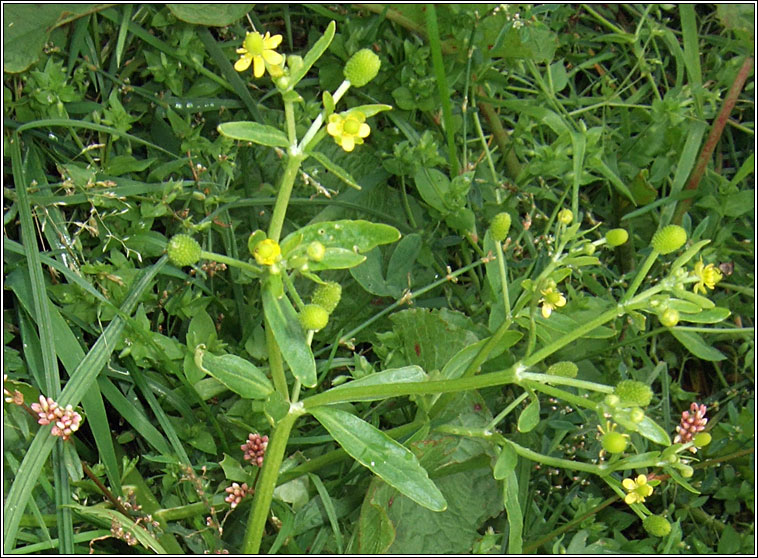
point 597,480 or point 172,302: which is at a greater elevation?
point 172,302

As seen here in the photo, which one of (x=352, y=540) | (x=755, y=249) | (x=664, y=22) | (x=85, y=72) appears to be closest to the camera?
(x=352, y=540)

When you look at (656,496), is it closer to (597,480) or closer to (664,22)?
(597,480)

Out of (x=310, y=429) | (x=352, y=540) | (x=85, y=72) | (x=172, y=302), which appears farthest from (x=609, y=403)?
(x=85, y=72)

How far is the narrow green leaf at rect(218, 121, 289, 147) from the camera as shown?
5.25 ft

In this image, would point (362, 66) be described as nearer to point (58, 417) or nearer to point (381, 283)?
point (381, 283)

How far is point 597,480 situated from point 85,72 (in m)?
2.18

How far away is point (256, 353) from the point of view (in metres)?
2.41

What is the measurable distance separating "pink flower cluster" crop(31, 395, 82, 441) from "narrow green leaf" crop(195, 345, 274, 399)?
1.80ft

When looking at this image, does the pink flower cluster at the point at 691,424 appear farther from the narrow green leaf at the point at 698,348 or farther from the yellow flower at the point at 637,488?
the narrow green leaf at the point at 698,348

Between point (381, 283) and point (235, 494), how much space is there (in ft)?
2.58

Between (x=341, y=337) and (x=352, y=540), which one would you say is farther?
(x=341, y=337)

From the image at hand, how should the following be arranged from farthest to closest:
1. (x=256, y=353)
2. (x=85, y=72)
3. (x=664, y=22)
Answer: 1. (x=664, y=22)
2. (x=85, y=72)
3. (x=256, y=353)

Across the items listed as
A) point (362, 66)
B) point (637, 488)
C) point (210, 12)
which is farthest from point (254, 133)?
point (637, 488)

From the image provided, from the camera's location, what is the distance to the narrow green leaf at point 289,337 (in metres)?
1.63
